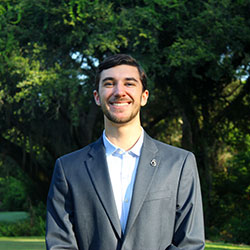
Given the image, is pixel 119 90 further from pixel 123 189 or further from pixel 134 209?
pixel 134 209

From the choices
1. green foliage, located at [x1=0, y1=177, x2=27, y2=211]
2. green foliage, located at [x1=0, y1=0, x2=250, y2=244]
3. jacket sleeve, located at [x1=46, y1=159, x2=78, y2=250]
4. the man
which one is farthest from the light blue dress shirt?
green foliage, located at [x1=0, y1=177, x2=27, y2=211]

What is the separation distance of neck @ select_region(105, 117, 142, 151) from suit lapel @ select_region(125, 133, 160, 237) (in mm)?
79

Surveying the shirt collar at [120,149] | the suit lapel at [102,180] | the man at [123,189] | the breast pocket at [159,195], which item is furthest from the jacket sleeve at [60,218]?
the breast pocket at [159,195]

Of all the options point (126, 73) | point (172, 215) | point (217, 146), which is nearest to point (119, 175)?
point (172, 215)

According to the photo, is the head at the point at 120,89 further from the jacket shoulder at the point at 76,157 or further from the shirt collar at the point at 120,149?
the jacket shoulder at the point at 76,157

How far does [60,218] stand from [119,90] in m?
0.78

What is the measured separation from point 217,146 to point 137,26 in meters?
8.48

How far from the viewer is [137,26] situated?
A: 12.5 metres

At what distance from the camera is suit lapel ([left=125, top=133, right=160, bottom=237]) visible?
8.48 feet

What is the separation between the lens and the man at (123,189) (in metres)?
2.61

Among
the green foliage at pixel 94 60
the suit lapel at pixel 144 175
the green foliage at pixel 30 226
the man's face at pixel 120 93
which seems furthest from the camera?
the green foliage at pixel 30 226

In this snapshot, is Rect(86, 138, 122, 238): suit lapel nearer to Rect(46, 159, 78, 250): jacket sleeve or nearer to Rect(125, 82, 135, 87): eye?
Rect(46, 159, 78, 250): jacket sleeve

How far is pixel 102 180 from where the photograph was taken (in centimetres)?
268

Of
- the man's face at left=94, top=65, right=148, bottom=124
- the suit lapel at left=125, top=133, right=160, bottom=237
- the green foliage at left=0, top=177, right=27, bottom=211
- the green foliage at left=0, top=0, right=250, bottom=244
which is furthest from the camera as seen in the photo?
the green foliage at left=0, top=177, right=27, bottom=211
